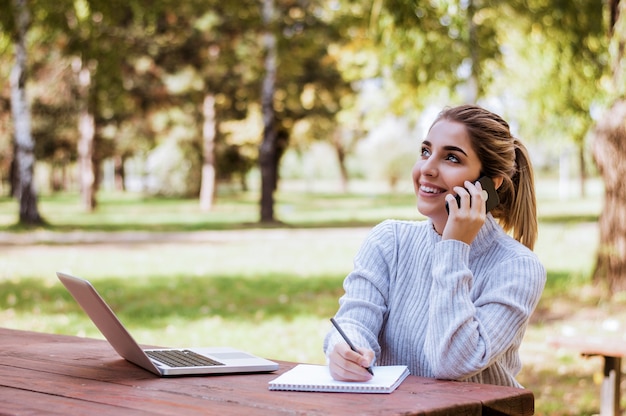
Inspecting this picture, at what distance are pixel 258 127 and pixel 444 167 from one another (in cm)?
2849

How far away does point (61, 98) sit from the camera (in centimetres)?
3128

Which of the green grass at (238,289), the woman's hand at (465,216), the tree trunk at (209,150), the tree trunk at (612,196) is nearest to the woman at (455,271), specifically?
the woman's hand at (465,216)

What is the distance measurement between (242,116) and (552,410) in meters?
26.4

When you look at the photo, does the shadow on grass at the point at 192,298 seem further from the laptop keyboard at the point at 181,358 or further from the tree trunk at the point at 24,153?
the tree trunk at the point at 24,153

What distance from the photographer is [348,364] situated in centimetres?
234

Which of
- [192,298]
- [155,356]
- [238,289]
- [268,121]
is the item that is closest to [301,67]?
[268,121]

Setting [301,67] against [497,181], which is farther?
[301,67]

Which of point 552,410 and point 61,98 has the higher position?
point 61,98

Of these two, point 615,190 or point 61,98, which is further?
point 61,98

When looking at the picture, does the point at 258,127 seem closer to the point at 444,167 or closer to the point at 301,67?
the point at 301,67

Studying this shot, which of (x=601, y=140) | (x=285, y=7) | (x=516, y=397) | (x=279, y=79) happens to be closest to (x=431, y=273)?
(x=516, y=397)

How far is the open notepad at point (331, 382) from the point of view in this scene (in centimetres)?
220

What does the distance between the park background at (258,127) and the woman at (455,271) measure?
0.35 m

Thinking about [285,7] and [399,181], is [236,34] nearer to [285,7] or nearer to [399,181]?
[285,7]
